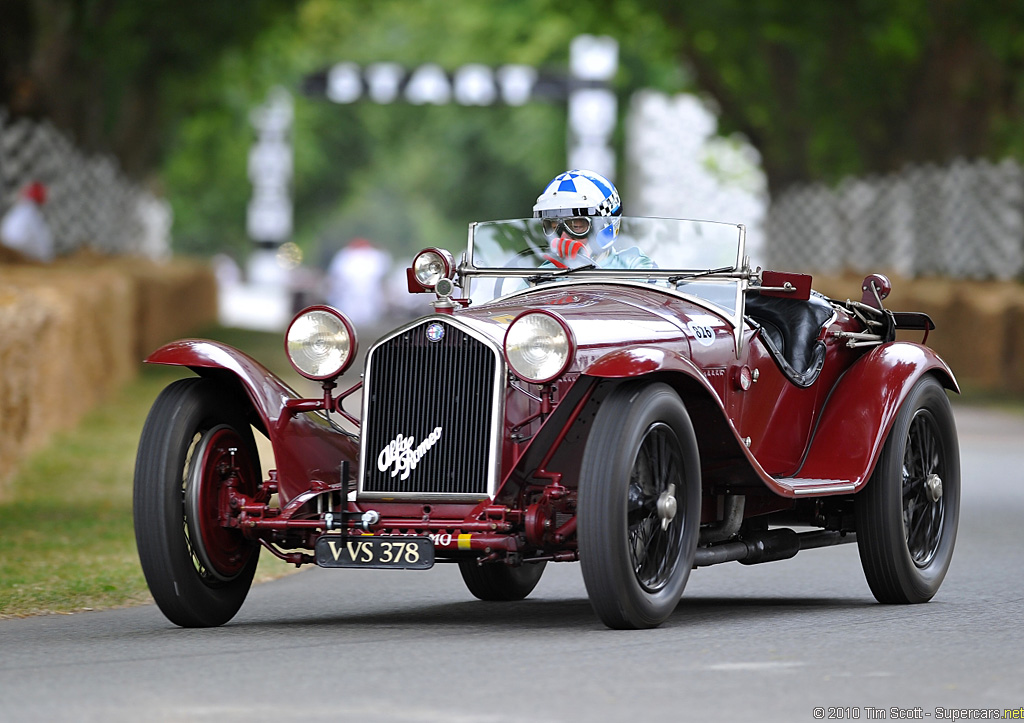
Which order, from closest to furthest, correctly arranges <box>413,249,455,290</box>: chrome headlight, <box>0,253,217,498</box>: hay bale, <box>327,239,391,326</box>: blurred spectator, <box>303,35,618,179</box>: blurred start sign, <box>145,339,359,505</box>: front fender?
<box>145,339,359,505</box>: front fender
<box>413,249,455,290</box>: chrome headlight
<box>0,253,217,498</box>: hay bale
<box>327,239,391,326</box>: blurred spectator
<box>303,35,618,179</box>: blurred start sign

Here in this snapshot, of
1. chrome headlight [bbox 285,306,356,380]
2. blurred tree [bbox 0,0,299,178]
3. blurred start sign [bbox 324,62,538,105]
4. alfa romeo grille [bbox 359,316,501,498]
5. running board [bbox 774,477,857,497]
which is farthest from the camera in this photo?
blurred start sign [bbox 324,62,538,105]

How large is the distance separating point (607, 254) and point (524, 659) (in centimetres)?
272

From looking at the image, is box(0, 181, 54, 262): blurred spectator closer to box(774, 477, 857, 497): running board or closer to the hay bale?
the hay bale

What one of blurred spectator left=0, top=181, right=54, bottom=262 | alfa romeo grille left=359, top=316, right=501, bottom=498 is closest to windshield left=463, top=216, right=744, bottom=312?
alfa romeo grille left=359, top=316, right=501, bottom=498

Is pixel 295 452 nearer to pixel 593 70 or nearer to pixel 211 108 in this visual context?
pixel 211 108

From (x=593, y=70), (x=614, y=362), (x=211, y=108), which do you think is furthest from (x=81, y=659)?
(x=593, y=70)

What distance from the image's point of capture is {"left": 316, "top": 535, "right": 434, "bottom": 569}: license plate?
6949mm

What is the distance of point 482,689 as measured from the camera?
5.81 m

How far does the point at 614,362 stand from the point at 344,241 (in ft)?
409

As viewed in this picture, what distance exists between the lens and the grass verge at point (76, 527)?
344 inches

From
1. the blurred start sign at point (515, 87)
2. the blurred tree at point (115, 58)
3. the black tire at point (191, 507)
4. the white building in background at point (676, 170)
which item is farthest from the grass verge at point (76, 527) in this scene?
the white building in background at point (676, 170)

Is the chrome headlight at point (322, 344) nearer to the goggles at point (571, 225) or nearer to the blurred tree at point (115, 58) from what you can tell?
the goggles at point (571, 225)

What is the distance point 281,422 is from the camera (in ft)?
24.9

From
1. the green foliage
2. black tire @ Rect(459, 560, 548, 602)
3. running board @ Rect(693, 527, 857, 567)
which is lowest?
black tire @ Rect(459, 560, 548, 602)
